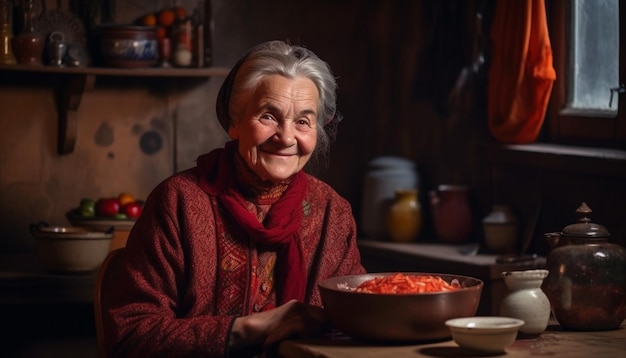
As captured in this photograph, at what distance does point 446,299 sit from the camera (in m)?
2.28

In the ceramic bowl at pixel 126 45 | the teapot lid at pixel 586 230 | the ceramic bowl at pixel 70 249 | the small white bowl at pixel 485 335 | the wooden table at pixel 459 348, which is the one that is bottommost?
the ceramic bowl at pixel 70 249

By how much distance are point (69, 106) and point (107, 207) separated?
46 centimetres

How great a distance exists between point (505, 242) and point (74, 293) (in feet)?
5.16

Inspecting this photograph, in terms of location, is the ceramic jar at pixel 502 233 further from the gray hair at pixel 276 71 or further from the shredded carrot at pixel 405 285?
the shredded carrot at pixel 405 285

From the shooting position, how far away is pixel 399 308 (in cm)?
227

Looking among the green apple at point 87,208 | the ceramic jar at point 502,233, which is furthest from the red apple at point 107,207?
the ceramic jar at point 502,233

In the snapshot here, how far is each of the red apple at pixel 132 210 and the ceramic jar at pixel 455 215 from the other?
47.0 inches

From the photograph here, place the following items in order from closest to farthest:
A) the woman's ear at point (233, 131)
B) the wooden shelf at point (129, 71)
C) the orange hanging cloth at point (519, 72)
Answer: the woman's ear at point (233, 131), the orange hanging cloth at point (519, 72), the wooden shelf at point (129, 71)

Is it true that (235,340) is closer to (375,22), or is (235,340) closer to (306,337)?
(306,337)

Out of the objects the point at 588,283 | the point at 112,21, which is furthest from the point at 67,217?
the point at 588,283

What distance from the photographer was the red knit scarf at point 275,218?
2.77 metres

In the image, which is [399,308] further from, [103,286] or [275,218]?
[103,286]

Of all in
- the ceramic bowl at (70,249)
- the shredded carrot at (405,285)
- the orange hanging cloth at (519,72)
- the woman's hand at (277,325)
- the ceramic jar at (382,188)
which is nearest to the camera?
the shredded carrot at (405,285)

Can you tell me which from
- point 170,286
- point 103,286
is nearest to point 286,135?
point 170,286
